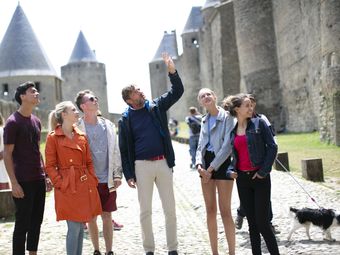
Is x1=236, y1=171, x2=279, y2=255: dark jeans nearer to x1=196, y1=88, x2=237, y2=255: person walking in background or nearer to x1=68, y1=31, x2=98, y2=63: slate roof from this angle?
x1=196, y1=88, x2=237, y2=255: person walking in background

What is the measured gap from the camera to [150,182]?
4.88m

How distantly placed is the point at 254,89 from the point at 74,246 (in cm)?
2372

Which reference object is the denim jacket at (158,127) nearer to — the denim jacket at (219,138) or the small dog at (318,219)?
the denim jacket at (219,138)

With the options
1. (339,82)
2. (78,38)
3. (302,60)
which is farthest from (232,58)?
(78,38)

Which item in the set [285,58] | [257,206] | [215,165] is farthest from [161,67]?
[257,206]

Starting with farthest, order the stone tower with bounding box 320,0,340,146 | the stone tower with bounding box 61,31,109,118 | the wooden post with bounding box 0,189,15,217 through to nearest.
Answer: the stone tower with bounding box 61,31,109,118 < the stone tower with bounding box 320,0,340,146 < the wooden post with bounding box 0,189,15,217

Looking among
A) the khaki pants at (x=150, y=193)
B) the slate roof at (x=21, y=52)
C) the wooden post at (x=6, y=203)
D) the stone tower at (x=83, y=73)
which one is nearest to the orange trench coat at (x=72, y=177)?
the khaki pants at (x=150, y=193)

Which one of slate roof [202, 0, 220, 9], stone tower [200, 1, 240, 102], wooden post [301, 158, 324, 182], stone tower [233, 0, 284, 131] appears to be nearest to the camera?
wooden post [301, 158, 324, 182]

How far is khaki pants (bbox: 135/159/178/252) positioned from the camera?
4.84 metres

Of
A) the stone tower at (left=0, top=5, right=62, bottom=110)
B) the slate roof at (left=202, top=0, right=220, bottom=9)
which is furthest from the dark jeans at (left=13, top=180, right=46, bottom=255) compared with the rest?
the stone tower at (left=0, top=5, right=62, bottom=110)

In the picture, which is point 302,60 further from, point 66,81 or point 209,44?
point 66,81

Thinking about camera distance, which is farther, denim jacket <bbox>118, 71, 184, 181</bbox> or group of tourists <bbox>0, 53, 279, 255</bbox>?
denim jacket <bbox>118, 71, 184, 181</bbox>

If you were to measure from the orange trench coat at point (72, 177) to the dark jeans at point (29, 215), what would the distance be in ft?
1.17

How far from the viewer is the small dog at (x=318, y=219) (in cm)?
504
